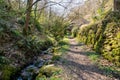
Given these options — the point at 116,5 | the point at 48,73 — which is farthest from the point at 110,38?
the point at 48,73

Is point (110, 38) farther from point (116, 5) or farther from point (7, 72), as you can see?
point (7, 72)

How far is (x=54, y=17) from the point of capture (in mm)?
27984

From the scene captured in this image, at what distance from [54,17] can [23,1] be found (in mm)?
9535

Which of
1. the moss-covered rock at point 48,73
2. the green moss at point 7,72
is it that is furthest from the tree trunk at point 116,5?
the green moss at point 7,72

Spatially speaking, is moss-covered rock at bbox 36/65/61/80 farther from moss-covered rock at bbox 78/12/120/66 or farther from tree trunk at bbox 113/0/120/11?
tree trunk at bbox 113/0/120/11

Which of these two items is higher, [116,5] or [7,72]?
[116,5]

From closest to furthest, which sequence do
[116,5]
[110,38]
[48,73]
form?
[48,73] < [110,38] < [116,5]

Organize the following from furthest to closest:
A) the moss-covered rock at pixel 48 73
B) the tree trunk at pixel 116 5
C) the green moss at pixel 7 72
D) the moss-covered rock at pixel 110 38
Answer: the tree trunk at pixel 116 5 < the moss-covered rock at pixel 110 38 < the green moss at pixel 7 72 < the moss-covered rock at pixel 48 73

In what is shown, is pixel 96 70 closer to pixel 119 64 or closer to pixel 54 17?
pixel 119 64

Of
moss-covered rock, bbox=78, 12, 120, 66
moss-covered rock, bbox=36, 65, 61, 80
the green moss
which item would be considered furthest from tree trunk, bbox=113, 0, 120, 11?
the green moss

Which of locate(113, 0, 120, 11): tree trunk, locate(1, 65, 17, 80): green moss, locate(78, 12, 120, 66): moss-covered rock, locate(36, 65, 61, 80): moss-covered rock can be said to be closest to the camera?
locate(36, 65, 61, 80): moss-covered rock

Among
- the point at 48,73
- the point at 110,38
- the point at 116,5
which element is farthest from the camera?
the point at 116,5

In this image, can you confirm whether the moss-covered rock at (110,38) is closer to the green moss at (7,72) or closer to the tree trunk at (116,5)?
the tree trunk at (116,5)

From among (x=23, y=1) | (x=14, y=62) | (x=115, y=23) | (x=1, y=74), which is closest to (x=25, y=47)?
(x=14, y=62)
